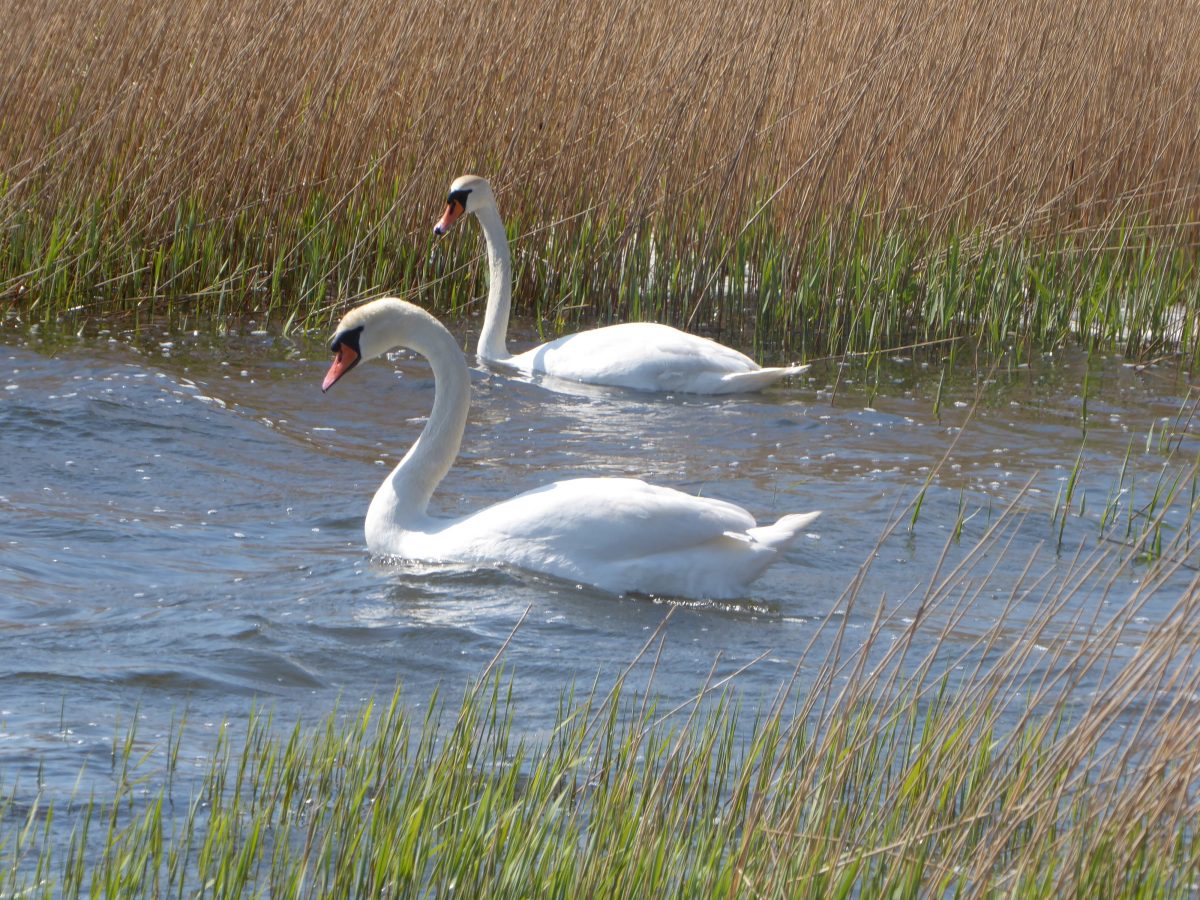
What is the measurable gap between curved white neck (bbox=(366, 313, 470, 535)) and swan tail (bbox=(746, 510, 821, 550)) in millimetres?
1187

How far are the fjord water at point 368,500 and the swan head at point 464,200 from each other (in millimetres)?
783

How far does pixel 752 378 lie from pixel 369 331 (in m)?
2.88

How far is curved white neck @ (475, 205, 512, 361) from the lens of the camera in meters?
9.28

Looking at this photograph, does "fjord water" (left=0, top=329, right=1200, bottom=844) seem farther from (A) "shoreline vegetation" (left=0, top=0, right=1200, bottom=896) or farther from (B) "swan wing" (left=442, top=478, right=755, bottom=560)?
(A) "shoreline vegetation" (left=0, top=0, right=1200, bottom=896)

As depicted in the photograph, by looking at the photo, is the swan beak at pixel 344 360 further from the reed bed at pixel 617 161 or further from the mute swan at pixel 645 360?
the reed bed at pixel 617 161

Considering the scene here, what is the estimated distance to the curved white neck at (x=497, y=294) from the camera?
9281 millimetres

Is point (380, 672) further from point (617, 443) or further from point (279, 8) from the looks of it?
point (279, 8)

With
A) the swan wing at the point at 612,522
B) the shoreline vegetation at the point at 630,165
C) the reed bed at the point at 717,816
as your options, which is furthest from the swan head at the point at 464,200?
the reed bed at the point at 717,816

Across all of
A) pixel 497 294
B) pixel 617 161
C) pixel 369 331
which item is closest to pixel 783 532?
pixel 369 331

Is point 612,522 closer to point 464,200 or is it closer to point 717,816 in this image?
point 717,816

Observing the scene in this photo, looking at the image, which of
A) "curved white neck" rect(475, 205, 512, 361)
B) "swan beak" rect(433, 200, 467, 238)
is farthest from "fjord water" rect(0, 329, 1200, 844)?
"swan beak" rect(433, 200, 467, 238)

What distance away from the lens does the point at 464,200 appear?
30.0 feet

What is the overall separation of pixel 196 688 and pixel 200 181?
5.22 m

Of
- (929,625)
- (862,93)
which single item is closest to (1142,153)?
(862,93)
